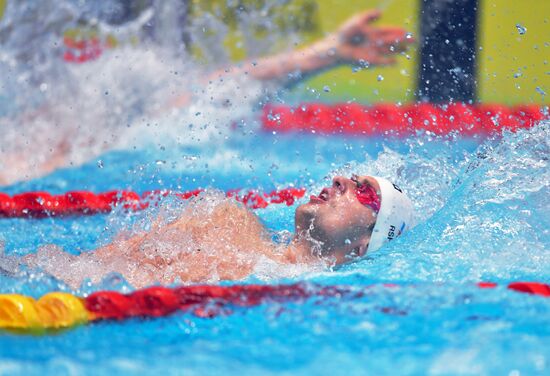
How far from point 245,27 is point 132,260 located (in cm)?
535

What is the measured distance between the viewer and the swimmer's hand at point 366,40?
222 inches

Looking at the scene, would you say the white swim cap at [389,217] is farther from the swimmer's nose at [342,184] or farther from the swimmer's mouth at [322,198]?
the swimmer's mouth at [322,198]

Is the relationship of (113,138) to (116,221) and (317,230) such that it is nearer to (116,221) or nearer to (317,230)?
(116,221)

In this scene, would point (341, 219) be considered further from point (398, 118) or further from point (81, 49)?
point (81, 49)

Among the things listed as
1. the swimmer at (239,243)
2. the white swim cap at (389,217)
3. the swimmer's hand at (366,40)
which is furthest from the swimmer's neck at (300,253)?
the swimmer's hand at (366,40)

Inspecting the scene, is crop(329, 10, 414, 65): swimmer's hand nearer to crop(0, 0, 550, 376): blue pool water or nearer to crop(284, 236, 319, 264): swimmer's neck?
crop(0, 0, 550, 376): blue pool water

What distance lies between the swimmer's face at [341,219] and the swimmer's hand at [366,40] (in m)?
2.70

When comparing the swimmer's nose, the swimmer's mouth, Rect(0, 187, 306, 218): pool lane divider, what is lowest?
Rect(0, 187, 306, 218): pool lane divider

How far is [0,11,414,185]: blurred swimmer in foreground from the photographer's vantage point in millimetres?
5250

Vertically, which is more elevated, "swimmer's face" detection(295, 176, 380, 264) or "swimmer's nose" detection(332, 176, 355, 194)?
"swimmer's nose" detection(332, 176, 355, 194)

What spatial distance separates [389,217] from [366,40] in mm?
2994

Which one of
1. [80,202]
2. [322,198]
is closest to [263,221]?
[322,198]

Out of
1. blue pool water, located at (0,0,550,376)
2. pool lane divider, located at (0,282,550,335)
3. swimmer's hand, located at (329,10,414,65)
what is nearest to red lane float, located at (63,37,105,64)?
blue pool water, located at (0,0,550,376)

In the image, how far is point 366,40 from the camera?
5.74 meters
